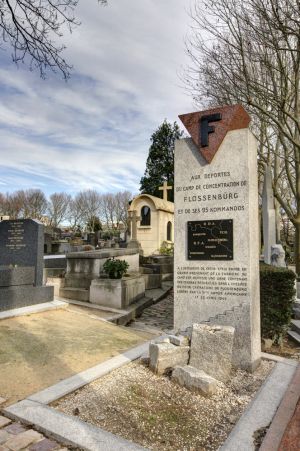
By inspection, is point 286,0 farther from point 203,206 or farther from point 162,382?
point 162,382

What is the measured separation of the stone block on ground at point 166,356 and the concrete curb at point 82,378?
1.58 ft

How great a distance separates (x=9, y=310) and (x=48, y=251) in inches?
557

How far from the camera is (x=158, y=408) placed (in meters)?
3.29

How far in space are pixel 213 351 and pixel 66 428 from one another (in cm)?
193

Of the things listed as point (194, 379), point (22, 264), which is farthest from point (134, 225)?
point (194, 379)

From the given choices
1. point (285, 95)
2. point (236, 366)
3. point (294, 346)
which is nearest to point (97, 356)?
point (236, 366)

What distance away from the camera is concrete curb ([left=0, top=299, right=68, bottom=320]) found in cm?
631

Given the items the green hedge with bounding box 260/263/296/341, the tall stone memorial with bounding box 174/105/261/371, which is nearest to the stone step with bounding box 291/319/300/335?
the green hedge with bounding box 260/263/296/341

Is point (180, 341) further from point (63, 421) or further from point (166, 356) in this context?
point (63, 421)

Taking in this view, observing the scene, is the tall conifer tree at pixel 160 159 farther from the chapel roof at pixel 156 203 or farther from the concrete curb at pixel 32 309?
the concrete curb at pixel 32 309

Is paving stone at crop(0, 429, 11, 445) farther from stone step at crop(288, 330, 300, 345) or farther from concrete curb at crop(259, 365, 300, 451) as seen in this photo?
stone step at crop(288, 330, 300, 345)

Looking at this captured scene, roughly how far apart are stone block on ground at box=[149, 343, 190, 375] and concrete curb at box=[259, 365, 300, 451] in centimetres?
124

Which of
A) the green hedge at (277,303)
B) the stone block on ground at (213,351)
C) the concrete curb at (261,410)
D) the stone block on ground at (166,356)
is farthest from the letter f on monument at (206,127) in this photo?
the concrete curb at (261,410)

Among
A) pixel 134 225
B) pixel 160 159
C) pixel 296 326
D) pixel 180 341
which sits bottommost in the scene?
pixel 296 326
